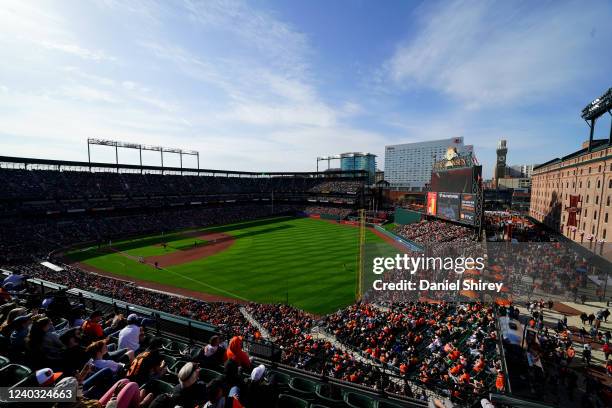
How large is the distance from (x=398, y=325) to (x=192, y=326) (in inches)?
449

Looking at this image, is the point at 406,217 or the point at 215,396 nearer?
the point at 215,396

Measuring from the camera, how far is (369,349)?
13930mm

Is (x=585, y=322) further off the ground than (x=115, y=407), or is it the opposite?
(x=115, y=407)

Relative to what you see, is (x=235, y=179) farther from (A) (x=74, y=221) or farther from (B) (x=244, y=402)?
(B) (x=244, y=402)

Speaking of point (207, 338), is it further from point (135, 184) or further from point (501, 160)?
point (501, 160)

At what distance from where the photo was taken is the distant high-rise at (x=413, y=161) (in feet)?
566

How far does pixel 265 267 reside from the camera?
32656 mm

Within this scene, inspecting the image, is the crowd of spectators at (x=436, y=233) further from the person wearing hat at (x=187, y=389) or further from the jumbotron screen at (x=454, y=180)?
the person wearing hat at (x=187, y=389)

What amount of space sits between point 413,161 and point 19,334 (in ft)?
653

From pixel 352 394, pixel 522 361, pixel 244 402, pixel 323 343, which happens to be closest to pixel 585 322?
pixel 522 361

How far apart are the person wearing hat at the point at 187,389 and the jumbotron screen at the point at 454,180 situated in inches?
1381

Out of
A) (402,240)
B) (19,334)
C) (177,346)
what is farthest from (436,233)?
(19,334)

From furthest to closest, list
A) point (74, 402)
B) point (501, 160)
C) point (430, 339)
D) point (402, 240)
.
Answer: point (501, 160) < point (402, 240) < point (430, 339) < point (74, 402)

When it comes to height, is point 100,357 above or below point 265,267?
above
